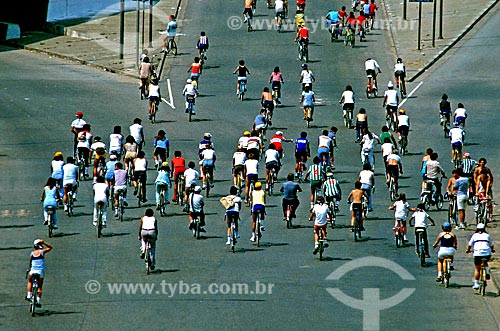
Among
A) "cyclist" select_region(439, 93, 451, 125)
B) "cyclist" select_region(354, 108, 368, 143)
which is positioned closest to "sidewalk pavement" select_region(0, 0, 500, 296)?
"cyclist" select_region(439, 93, 451, 125)

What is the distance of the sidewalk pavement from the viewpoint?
212ft

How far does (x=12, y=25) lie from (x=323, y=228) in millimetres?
42156

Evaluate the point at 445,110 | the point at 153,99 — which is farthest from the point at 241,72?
the point at 445,110

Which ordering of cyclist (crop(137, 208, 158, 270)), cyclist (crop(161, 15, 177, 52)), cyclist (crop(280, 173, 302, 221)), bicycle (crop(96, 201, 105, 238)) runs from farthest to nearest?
cyclist (crop(161, 15, 177, 52)), cyclist (crop(280, 173, 302, 221)), bicycle (crop(96, 201, 105, 238)), cyclist (crop(137, 208, 158, 270))

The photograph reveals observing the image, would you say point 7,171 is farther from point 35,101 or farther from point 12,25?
point 12,25

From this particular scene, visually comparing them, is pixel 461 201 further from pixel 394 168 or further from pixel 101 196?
pixel 101 196

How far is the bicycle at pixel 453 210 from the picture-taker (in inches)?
1490

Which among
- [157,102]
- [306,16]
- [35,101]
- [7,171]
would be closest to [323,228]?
[7,171]

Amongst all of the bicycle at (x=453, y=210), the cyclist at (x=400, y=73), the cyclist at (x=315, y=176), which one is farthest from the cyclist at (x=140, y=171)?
the cyclist at (x=400, y=73)

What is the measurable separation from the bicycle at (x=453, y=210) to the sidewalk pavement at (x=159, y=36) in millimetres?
22432

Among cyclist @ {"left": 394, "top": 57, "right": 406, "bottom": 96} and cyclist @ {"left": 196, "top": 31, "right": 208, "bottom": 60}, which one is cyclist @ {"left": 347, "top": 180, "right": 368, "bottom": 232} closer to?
cyclist @ {"left": 394, "top": 57, "right": 406, "bottom": 96}

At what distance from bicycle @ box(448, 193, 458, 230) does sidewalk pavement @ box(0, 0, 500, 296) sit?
22.4m

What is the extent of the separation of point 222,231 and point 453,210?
614 centimetres

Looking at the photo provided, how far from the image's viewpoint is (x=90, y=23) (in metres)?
74.8
